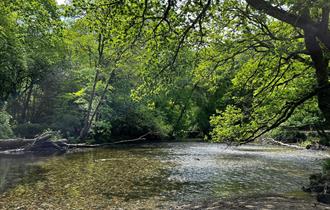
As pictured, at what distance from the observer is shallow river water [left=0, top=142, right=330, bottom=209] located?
1195 centimetres

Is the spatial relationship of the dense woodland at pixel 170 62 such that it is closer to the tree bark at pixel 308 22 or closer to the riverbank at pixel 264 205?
the tree bark at pixel 308 22

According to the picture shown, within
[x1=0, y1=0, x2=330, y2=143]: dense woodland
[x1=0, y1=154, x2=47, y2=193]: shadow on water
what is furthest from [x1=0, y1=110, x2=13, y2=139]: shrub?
[x1=0, y1=154, x2=47, y2=193]: shadow on water

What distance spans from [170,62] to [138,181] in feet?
25.1

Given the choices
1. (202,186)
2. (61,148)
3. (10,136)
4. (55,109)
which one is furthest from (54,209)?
(55,109)

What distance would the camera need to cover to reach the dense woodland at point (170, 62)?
9.12 meters

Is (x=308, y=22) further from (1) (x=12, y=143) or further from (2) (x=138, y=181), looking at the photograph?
(1) (x=12, y=143)

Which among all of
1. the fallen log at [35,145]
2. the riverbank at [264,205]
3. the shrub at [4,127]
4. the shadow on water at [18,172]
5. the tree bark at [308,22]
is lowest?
the riverbank at [264,205]

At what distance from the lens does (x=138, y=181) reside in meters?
15.5

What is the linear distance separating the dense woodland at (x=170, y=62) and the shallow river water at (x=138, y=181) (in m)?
2.27

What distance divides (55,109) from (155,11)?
31.9 metres

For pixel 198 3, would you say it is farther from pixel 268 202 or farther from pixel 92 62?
pixel 92 62

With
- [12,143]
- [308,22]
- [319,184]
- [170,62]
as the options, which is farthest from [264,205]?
[12,143]

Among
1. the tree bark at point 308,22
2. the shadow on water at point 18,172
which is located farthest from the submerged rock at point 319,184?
the shadow on water at point 18,172

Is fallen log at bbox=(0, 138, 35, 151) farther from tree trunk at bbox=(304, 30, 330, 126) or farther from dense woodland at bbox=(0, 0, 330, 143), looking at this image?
tree trunk at bbox=(304, 30, 330, 126)
